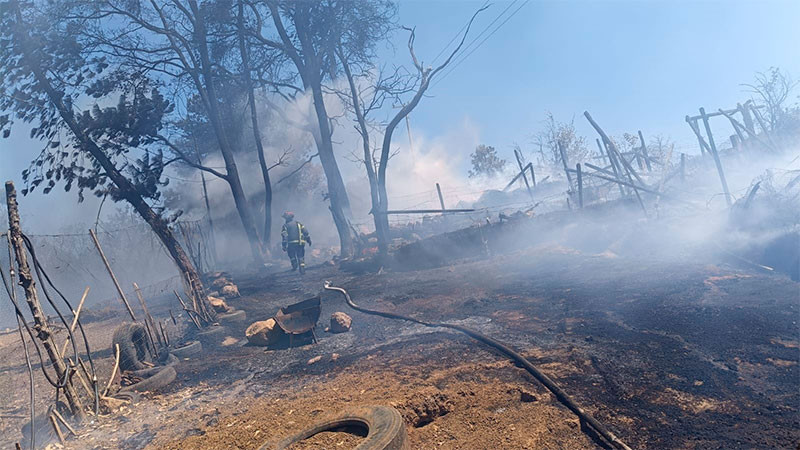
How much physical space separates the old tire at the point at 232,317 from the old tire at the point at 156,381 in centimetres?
339

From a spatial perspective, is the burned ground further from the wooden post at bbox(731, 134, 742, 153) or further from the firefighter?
the wooden post at bbox(731, 134, 742, 153)

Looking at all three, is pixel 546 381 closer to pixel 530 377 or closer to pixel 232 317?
pixel 530 377

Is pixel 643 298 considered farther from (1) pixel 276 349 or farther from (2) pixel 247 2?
(2) pixel 247 2

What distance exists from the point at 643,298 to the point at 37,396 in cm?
955

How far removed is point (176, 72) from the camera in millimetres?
20938

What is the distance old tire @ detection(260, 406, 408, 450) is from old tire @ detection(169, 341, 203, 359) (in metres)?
4.82

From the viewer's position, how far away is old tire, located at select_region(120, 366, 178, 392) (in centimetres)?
590

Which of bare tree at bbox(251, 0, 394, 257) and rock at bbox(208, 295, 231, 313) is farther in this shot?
bare tree at bbox(251, 0, 394, 257)

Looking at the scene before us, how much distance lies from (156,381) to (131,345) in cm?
105

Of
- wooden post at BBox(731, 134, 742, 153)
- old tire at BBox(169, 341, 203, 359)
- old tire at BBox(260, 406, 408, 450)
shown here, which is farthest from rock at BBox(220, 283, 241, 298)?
wooden post at BBox(731, 134, 742, 153)

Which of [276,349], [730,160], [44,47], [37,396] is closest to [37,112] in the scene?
[44,47]

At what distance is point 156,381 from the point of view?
6.13 metres

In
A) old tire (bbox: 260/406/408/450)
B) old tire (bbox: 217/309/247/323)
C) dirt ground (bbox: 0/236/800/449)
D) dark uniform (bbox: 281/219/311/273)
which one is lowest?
dirt ground (bbox: 0/236/800/449)

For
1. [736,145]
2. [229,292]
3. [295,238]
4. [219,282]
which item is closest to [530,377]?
[229,292]
